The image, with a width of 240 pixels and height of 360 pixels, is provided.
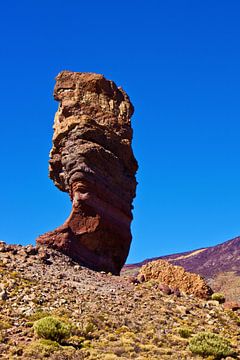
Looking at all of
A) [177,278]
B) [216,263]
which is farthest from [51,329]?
[216,263]

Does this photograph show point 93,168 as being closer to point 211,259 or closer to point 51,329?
point 51,329

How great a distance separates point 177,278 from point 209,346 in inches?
417

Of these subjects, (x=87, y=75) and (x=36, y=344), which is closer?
(x=36, y=344)

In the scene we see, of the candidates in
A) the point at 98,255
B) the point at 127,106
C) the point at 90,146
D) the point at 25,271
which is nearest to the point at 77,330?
the point at 25,271

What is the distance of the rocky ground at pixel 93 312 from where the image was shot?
1612 centimetres

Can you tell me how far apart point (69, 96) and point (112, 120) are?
126 inches

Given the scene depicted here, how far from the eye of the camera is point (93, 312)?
19.8 m

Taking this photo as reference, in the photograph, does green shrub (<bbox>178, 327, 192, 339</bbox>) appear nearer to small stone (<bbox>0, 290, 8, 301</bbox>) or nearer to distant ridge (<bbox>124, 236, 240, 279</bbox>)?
small stone (<bbox>0, 290, 8, 301</bbox>)

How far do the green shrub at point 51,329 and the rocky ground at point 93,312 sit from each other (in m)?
0.29

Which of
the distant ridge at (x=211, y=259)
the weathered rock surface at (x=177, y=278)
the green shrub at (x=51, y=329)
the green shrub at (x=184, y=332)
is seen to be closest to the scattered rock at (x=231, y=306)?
the weathered rock surface at (x=177, y=278)

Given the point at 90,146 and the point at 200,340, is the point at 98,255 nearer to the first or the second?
the point at 90,146

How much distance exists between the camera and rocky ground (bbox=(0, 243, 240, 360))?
1612 centimetres

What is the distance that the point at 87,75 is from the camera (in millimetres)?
31516

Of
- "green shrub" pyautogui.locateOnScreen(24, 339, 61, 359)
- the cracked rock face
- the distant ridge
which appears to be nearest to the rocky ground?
"green shrub" pyautogui.locateOnScreen(24, 339, 61, 359)
